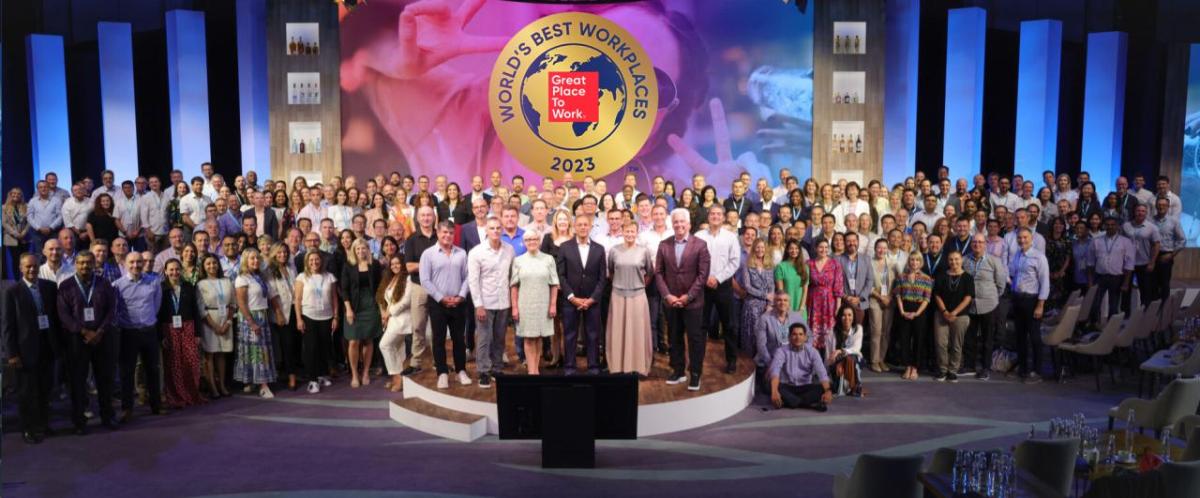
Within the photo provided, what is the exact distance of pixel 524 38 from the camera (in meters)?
13.2

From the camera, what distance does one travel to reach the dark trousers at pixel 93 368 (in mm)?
7043

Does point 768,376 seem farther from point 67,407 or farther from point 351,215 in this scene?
point 67,407

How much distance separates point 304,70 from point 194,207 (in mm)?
3135

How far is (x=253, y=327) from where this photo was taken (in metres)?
8.04

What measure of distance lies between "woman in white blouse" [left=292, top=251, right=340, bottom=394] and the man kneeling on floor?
404 cm

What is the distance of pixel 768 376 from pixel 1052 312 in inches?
165

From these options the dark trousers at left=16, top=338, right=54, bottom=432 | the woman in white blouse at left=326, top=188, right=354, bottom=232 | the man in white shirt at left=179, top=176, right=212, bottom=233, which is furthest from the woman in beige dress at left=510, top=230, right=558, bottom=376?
the man in white shirt at left=179, top=176, right=212, bottom=233

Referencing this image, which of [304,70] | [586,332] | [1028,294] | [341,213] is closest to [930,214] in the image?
[1028,294]

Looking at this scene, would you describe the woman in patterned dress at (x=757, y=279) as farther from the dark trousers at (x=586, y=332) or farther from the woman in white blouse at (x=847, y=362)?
the dark trousers at (x=586, y=332)

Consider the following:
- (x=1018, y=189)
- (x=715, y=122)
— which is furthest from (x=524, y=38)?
(x=1018, y=189)

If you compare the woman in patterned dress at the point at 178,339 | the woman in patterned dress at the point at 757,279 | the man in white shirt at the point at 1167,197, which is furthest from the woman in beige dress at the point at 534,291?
the man in white shirt at the point at 1167,197

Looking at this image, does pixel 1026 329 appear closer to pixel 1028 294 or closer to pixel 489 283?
pixel 1028 294

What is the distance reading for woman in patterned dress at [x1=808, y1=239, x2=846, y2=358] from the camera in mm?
8289

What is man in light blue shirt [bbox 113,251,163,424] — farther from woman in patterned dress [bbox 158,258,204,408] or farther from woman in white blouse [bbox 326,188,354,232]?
woman in white blouse [bbox 326,188,354,232]
